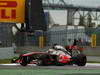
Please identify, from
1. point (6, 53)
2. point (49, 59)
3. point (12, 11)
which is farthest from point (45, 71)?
point (12, 11)

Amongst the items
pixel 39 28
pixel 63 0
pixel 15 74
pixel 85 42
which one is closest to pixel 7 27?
pixel 39 28

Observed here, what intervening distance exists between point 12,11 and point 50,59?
21.6 metres

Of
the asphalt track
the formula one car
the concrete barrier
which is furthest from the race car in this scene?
the concrete barrier

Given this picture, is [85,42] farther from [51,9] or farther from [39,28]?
[51,9]

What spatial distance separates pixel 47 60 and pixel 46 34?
21.4m

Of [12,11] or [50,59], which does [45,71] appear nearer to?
[50,59]

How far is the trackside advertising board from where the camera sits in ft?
134

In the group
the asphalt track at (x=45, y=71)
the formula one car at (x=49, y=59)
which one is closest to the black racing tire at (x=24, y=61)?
the formula one car at (x=49, y=59)

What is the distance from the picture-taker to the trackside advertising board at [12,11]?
40969 millimetres

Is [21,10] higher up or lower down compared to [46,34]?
higher up

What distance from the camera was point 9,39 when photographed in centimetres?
4122

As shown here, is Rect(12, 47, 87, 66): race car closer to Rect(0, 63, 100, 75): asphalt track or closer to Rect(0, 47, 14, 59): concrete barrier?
Rect(0, 63, 100, 75): asphalt track

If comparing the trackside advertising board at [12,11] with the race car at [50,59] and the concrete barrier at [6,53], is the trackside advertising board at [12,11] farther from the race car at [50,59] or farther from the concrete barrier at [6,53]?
the race car at [50,59]

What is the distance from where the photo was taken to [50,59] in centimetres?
2044
